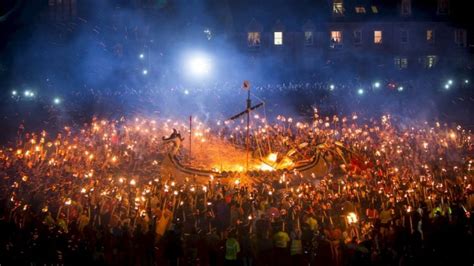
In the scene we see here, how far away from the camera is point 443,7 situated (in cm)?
4381

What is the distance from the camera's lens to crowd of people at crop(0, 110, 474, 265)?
1023 centimetres

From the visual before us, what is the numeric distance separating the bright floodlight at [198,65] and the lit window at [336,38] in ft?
39.4

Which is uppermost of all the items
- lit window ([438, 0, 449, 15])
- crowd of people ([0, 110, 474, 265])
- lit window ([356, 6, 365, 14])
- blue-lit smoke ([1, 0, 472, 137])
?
lit window ([438, 0, 449, 15])

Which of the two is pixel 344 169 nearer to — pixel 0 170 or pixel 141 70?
pixel 0 170

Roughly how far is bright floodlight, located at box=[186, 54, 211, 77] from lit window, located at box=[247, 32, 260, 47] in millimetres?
4524

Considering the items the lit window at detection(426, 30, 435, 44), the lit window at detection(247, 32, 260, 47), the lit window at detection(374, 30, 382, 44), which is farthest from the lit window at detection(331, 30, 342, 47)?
the lit window at detection(426, 30, 435, 44)

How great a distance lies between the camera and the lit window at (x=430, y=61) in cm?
4344

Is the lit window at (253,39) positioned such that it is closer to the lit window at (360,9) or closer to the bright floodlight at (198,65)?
the bright floodlight at (198,65)

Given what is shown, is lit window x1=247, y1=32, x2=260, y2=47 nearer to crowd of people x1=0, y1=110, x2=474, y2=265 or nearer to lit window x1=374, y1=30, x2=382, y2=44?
lit window x1=374, y1=30, x2=382, y2=44

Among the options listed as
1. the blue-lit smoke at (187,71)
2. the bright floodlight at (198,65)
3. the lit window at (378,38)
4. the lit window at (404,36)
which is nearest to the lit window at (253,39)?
the blue-lit smoke at (187,71)

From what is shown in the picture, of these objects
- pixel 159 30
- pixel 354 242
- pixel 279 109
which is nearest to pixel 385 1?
pixel 279 109

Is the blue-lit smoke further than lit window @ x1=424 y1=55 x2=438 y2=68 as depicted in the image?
No

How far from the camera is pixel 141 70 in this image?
45.6 m

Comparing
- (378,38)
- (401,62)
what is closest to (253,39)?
(378,38)
